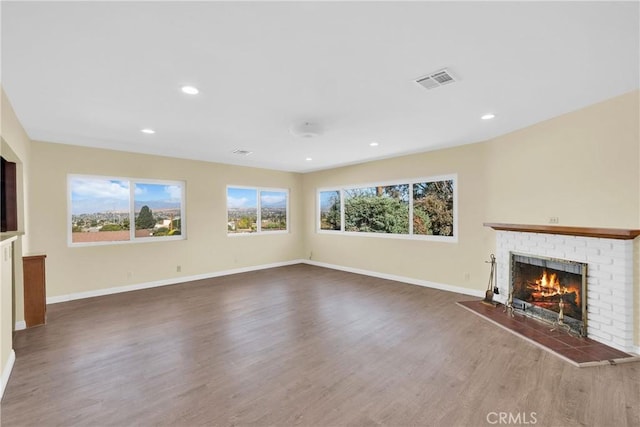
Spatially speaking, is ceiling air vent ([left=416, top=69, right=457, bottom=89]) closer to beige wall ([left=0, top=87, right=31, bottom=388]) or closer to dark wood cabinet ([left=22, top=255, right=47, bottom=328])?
beige wall ([left=0, top=87, right=31, bottom=388])

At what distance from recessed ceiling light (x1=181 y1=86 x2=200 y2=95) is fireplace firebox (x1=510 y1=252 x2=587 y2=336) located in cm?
460

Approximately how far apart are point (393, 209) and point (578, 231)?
326 cm

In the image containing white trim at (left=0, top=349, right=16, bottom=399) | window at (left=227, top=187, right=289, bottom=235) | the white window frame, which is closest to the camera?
white trim at (left=0, top=349, right=16, bottom=399)

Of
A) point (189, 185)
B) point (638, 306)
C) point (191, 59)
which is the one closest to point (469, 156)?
point (638, 306)

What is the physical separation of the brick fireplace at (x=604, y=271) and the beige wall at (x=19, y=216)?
5687mm

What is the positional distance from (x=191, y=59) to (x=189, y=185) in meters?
4.35

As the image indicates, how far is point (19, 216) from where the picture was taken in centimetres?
357

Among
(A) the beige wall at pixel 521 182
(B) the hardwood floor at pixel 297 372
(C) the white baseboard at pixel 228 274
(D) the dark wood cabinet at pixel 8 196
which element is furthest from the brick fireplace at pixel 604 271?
(D) the dark wood cabinet at pixel 8 196

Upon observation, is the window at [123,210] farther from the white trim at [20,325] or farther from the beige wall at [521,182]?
the beige wall at [521,182]

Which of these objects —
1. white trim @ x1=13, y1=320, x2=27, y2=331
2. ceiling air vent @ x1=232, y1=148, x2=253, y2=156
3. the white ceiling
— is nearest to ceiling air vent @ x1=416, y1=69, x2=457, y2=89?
the white ceiling

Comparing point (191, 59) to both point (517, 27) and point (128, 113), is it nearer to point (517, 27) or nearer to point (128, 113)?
point (128, 113)

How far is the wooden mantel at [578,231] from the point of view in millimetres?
2795

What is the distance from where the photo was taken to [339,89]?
8.82 feet

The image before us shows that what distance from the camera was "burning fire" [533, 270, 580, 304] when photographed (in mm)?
3547
